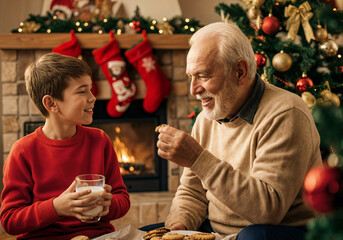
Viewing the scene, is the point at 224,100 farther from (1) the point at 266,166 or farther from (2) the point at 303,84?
(2) the point at 303,84

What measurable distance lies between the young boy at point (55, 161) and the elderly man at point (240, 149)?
0.32 metres

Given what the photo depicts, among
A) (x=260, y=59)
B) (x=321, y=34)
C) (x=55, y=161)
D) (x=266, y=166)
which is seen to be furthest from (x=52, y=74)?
(x=321, y=34)

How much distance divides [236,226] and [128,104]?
2147 millimetres

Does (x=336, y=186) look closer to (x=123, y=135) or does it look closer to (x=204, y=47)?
(x=204, y=47)

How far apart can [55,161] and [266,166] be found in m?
0.76

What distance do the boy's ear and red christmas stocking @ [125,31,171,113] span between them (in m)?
1.88

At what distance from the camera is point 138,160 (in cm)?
372

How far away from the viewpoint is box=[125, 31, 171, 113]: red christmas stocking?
337 centimetres

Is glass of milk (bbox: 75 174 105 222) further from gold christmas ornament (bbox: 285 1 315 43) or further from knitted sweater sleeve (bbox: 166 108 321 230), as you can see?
gold christmas ornament (bbox: 285 1 315 43)

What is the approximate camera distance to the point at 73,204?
130 cm

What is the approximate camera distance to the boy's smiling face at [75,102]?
1.53 m

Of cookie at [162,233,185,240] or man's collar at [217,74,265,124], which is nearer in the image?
cookie at [162,233,185,240]

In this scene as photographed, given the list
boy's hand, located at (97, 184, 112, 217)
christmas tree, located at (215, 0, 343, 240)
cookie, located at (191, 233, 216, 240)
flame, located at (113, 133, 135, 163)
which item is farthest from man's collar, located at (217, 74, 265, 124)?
flame, located at (113, 133, 135, 163)

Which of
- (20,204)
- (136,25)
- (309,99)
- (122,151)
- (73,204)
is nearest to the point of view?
(73,204)
